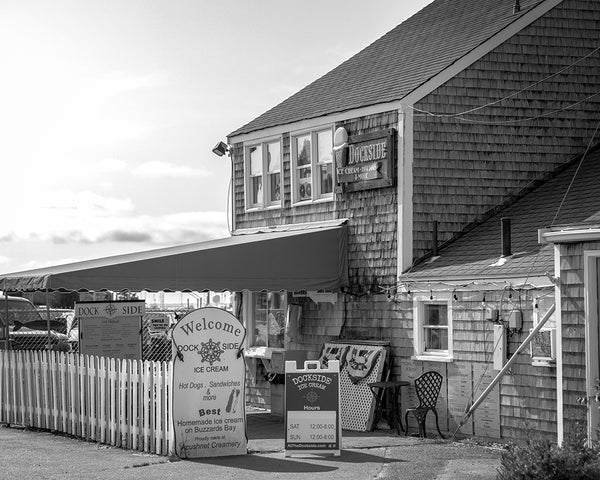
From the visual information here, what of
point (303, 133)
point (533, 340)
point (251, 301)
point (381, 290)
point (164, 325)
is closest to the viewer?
point (533, 340)

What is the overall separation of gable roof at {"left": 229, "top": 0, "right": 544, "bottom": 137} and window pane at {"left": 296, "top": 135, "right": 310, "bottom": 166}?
40cm

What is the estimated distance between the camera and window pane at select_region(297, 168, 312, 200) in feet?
65.5

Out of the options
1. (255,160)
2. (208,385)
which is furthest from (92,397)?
(255,160)

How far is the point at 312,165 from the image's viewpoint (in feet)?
64.5

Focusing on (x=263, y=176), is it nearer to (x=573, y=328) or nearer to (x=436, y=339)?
(x=436, y=339)

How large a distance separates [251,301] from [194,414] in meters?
8.31

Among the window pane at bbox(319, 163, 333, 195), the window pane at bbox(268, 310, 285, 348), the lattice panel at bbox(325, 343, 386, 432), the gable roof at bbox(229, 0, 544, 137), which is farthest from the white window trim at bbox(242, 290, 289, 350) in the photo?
the lattice panel at bbox(325, 343, 386, 432)

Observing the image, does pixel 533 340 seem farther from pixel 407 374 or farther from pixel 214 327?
pixel 214 327

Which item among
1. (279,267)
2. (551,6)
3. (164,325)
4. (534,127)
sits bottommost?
(164,325)

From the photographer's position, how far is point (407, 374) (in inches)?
676

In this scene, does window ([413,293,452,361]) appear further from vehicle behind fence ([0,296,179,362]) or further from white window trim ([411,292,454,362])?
vehicle behind fence ([0,296,179,362])

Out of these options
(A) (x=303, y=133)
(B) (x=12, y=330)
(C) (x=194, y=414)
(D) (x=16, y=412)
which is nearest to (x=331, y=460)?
(C) (x=194, y=414)

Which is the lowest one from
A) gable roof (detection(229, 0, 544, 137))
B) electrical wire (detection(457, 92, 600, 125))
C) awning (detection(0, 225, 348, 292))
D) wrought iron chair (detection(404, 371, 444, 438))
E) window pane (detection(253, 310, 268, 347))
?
wrought iron chair (detection(404, 371, 444, 438))

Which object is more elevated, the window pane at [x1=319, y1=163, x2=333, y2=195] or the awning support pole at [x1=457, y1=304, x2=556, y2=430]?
the window pane at [x1=319, y1=163, x2=333, y2=195]
